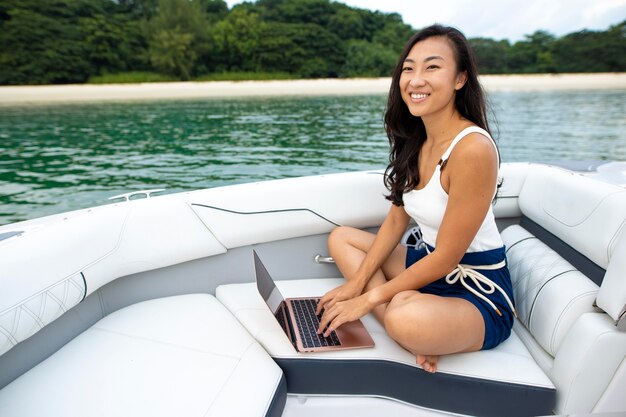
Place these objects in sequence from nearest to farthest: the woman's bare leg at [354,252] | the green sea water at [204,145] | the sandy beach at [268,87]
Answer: the woman's bare leg at [354,252], the green sea water at [204,145], the sandy beach at [268,87]

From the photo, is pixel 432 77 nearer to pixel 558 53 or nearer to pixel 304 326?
pixel 304 326

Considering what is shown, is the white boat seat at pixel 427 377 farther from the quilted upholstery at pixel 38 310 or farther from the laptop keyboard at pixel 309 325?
the quilted upholstery at pixel 38 310

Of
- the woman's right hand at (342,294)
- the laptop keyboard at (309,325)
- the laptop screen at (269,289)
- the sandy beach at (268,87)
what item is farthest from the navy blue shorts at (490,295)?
the sandy beach at (268,87)

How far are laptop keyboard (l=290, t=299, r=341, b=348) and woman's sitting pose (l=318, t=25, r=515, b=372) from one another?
0.04 metres

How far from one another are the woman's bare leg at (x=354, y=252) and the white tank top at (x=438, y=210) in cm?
26

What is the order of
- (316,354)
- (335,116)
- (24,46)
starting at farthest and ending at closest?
1. (24,46)
2. (335,116)
3. (316,354)

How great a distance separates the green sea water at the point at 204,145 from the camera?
6.68 m

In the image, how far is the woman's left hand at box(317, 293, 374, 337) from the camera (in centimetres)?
133

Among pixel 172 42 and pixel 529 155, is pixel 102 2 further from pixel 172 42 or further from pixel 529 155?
pixel 529 155

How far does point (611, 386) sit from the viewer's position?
115cm

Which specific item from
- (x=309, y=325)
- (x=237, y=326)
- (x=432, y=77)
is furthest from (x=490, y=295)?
(x=237, y=326)

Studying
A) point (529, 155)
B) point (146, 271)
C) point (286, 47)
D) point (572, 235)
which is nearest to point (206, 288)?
point (146, 271)

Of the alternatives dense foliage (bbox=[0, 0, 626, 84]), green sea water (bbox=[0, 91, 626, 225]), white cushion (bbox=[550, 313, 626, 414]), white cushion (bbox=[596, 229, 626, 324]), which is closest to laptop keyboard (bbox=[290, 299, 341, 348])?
white cushion (bbox=[550, 313, 626, 414])

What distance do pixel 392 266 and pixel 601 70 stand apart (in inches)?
1615
